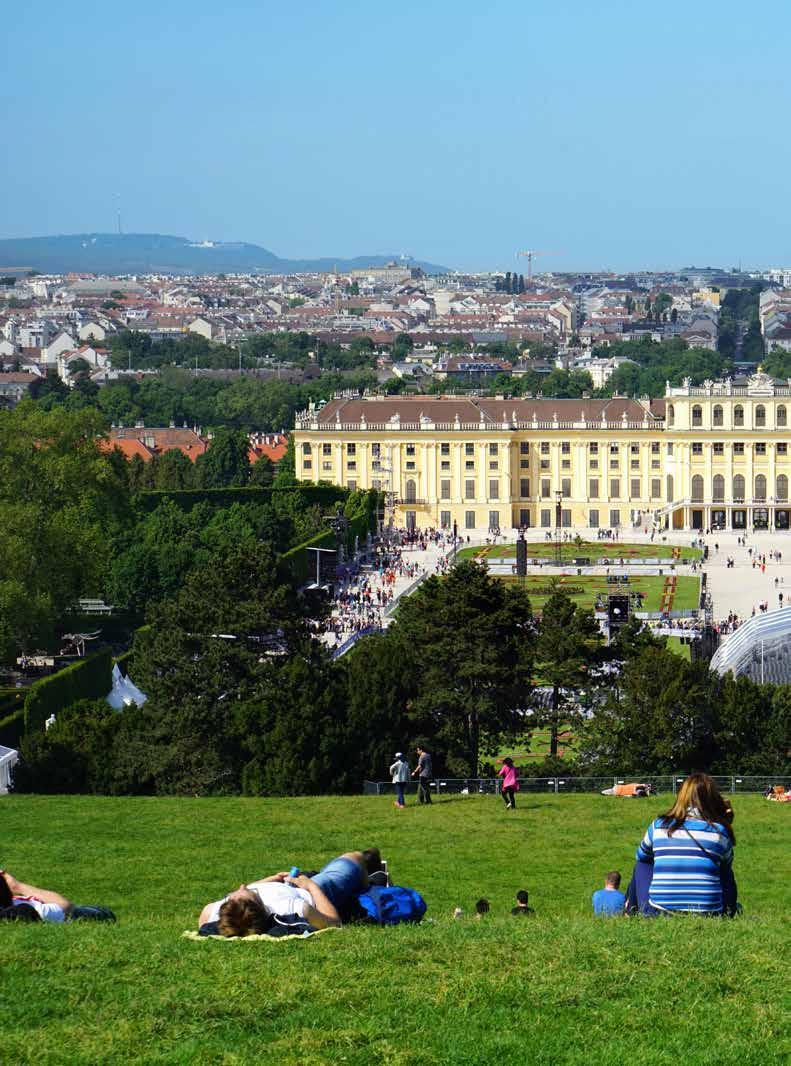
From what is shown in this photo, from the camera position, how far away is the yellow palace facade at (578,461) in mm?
81250

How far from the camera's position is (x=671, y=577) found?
63594mm

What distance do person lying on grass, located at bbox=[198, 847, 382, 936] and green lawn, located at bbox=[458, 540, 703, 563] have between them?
57.2 meters

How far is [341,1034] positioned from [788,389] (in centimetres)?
7598

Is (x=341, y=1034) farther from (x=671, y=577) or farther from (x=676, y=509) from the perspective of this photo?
(x=676, y=509)

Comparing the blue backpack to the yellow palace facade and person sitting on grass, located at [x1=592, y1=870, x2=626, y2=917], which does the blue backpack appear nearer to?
person sitting on grass, located at [x1=592, y1=870, x2=626, y2=917]

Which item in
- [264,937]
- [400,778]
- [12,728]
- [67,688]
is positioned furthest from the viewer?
[67,688]

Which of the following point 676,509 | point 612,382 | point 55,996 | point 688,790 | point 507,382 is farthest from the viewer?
point 612,382

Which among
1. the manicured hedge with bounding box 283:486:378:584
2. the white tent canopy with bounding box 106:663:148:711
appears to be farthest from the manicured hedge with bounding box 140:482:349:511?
the white tent canopy with bounding box 106:663:148:711

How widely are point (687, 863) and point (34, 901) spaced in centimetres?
324

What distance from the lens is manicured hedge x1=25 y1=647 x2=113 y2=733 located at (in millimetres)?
36938

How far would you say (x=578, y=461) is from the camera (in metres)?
82.4

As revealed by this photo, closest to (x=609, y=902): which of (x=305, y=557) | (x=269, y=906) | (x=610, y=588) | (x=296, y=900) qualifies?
(x=296, y=900)

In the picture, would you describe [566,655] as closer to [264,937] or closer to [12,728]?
[12,728]

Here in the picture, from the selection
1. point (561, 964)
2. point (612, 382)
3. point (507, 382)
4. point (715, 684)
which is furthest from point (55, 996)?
point (612, 382)
